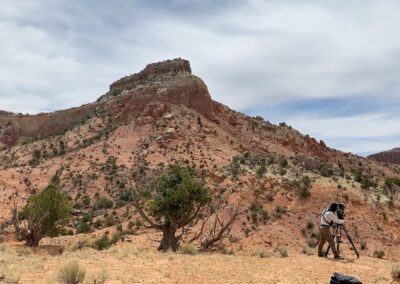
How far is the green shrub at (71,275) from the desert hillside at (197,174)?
1.16 m

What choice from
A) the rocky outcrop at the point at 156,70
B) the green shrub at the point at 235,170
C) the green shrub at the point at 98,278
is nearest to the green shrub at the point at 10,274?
the green shrub at the point at 98,278

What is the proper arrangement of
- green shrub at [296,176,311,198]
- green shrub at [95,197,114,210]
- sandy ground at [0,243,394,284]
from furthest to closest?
green shrub at [95,197,114,210] < green shrub at [296,176,311,198] < sandy ground at [0,243,394,284]

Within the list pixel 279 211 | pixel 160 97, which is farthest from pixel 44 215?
pixel 160 97

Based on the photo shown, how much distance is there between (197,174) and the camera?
40750 mm

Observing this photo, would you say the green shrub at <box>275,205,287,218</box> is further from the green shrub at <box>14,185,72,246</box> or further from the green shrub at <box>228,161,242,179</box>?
the green shrub at <box>14,185,72,246</box>

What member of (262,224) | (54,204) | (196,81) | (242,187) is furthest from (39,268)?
(196,81)

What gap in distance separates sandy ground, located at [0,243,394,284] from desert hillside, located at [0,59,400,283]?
0.17 ft

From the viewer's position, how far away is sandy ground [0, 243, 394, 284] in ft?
38.5

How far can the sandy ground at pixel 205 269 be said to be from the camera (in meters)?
11.7

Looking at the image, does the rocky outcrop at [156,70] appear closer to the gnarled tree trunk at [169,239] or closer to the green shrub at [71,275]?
the gnarled tree trunk at [169,239]

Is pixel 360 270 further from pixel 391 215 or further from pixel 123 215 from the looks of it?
pixel 123 215

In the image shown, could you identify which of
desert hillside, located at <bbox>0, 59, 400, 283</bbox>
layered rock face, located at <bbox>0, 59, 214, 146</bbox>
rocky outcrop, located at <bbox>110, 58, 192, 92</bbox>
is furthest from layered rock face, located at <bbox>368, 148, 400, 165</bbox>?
layered rock face, located at <bbox>0, 59, 214, 146</bbox>

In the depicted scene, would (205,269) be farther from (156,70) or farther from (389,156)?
(389,156)

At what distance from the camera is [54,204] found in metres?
27.7
